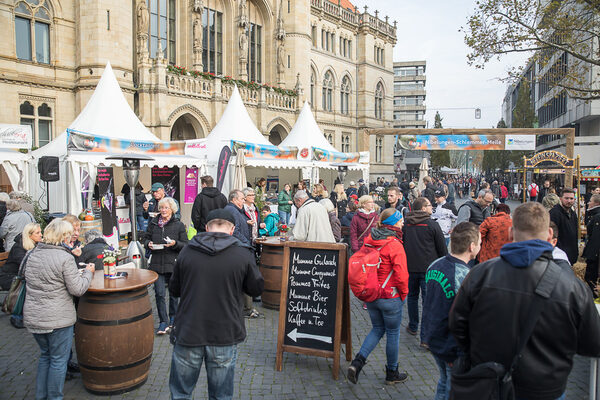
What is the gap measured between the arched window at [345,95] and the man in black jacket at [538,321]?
34532mm

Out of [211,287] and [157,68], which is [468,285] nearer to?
[211,287]

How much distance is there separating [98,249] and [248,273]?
280 cm

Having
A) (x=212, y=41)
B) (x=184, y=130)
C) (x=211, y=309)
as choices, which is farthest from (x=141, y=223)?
(x=212, y=41)

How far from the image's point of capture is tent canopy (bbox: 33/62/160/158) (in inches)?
464

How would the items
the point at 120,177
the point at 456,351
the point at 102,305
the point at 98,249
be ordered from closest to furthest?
the point at 456,351
the point at 102,305
the point at 98,249
the point at 120,177

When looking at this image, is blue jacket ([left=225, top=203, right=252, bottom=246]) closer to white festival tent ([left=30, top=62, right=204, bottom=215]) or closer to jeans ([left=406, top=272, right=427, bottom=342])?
jeans ([left=406, top=272, right=427, bottom=342])

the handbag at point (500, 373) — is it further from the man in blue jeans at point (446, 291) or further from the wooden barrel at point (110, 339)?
the wooden barrel at point (110, 339)

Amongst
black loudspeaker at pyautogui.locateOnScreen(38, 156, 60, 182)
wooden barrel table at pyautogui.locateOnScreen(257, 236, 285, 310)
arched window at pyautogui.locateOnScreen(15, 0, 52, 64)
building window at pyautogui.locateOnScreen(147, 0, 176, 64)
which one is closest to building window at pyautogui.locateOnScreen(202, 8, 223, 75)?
building window at pyautogui.locateOnScreen(147, 0, 176, 64)

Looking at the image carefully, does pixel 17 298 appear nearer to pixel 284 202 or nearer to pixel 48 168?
pixel 48 168

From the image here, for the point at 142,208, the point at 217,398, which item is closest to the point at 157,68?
the point at 142,208

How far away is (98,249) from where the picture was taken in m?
5.23

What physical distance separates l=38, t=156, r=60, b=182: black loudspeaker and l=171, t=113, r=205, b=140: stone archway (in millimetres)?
11311

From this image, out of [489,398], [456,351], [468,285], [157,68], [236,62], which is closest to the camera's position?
[489,398]

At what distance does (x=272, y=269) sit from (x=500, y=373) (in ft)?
15.9
